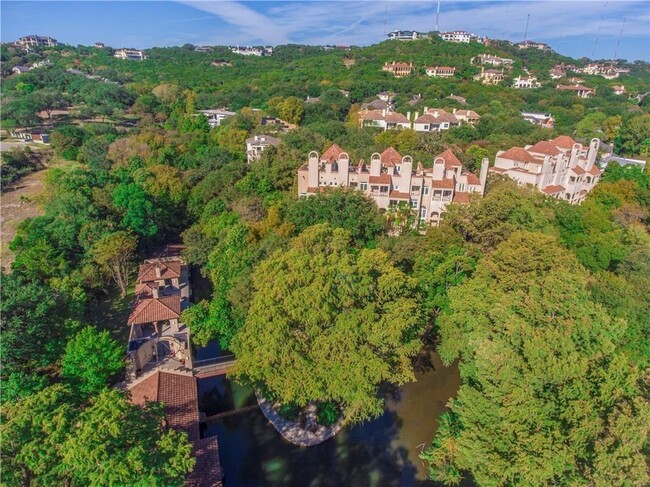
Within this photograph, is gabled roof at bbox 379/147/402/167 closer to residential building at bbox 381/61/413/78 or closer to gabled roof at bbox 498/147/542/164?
gabled roof at bbox 498/147/542/164

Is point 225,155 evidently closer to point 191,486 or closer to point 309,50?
point 191,486

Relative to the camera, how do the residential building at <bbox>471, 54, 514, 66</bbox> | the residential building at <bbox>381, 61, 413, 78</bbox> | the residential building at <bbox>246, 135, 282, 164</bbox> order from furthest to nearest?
the residential building at <bbox>471, 54, 514, 66</bbox> < the residential building at <bbox>381, 61, 413, 78</bbox> < the residential building at <bbox>246, 135, 282, 164</bbox>

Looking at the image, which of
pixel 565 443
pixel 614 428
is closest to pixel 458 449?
pixel 565 443

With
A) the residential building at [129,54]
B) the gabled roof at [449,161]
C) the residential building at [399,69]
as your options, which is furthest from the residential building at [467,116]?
the residential building at [129,54]

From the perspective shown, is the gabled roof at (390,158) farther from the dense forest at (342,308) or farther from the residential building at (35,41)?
the residential building at (35,41)

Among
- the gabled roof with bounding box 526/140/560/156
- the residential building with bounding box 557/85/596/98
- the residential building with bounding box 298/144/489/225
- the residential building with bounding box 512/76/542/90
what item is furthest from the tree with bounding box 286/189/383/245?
the residential building with bounding box 512/76/542/90

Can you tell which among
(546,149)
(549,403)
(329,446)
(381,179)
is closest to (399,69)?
(546,149)
